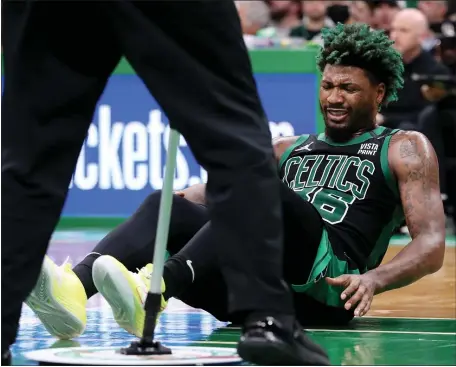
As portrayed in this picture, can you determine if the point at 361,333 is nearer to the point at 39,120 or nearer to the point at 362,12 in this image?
the point at 39,120

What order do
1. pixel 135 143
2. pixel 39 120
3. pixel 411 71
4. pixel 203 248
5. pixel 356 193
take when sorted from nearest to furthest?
pixel 39 120, pixel 203 248, pixel 356 193, pixel 135 143, pixel 411 71

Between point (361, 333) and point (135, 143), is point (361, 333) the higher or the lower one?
the lower one

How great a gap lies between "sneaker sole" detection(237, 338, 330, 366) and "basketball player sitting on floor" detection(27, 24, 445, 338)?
3.40 ft

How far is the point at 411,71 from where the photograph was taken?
10.9 m

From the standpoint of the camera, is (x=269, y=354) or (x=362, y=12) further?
(x=362, y=12)

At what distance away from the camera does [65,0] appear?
3309 millimetres

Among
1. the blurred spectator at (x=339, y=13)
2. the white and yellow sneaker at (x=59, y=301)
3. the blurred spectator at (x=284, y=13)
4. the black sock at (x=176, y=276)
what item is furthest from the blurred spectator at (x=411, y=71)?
the white and yellow sneaker at (x=59, y=301)

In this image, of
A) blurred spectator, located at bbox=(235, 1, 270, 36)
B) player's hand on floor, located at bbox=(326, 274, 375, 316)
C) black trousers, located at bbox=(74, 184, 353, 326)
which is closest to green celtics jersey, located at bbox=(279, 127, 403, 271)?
black trousers, located at bbox=(74, 184, 353, 326)

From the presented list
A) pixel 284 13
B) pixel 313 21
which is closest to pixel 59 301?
pixel 313 21

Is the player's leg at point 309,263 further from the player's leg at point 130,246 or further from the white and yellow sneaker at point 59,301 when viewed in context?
the white and yellow sneaker at point 59,301

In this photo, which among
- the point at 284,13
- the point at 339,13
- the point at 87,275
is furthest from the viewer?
the point at 284,13

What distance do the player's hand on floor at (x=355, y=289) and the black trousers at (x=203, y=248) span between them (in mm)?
242

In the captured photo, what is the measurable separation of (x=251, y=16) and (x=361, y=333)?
7.92 m

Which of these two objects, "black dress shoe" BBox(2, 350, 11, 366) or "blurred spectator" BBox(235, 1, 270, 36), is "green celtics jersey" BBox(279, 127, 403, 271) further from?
"blurred spectator" BBox(235, 1, 270, 36)
